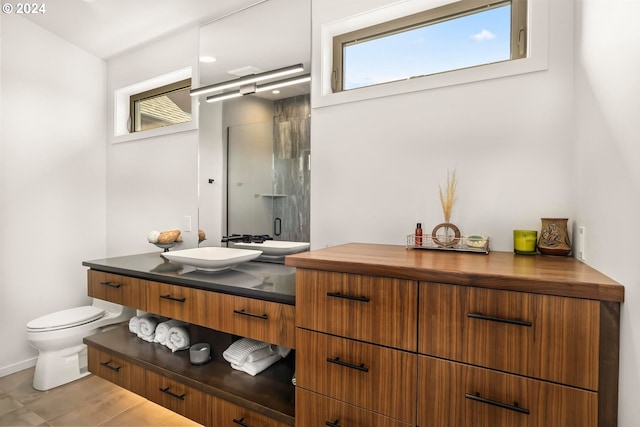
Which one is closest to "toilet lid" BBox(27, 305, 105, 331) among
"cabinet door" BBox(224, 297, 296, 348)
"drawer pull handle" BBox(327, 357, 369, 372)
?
"cabinet door" BBox(224, 297, 296, 348)

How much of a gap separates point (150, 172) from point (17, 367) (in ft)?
6.00

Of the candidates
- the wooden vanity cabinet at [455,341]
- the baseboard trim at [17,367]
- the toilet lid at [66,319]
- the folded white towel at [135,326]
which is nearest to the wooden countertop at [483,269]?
the wooden vanity cabinet at [455,341]

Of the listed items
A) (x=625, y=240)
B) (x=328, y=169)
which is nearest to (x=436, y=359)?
(x=625, y=240)

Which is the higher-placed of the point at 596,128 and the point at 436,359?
the point at 596,128

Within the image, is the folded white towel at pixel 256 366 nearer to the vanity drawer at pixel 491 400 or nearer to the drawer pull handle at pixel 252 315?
the drawer pull handle at pixel 252 315

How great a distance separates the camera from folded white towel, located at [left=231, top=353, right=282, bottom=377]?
169cm

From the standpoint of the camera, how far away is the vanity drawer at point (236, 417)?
1.44 metres

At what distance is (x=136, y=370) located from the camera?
6.28 feet

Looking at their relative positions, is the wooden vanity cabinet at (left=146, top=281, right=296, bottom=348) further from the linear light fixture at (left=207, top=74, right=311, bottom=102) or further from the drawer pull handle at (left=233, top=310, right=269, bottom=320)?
the linear light fixture at (left=207, top=74, right=311, bottom=102)

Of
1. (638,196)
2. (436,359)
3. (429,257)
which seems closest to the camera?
(638,196)

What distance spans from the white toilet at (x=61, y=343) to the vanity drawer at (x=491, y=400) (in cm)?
252

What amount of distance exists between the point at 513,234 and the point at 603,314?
26.0 inches

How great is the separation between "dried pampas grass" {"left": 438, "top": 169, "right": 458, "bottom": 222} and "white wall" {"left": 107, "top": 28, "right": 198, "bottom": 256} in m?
1.85

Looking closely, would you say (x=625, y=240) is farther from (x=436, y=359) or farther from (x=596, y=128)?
(x=436, y=359)
